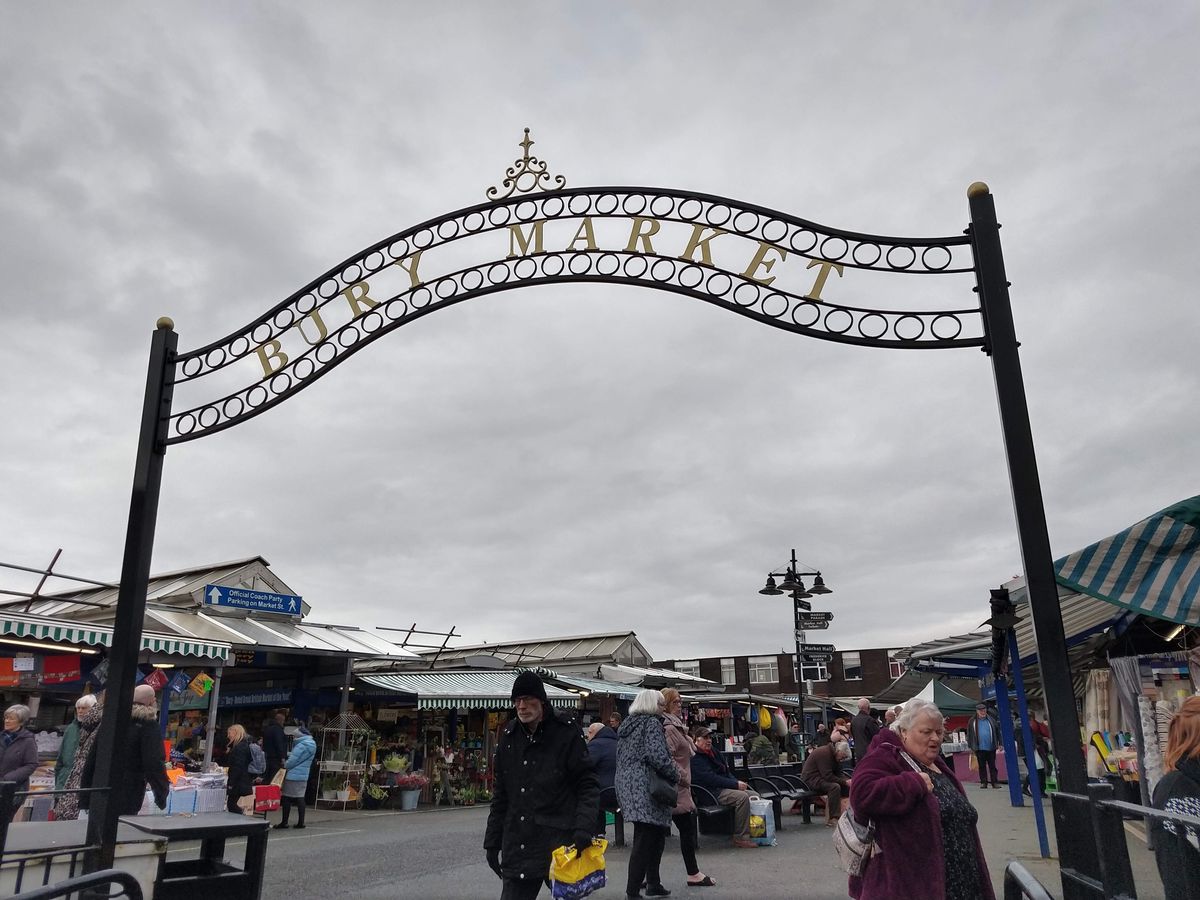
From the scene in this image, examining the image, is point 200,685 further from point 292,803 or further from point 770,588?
point 770,588

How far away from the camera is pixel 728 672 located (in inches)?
2781

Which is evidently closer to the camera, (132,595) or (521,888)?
(521,888)

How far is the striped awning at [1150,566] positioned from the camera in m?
5.40

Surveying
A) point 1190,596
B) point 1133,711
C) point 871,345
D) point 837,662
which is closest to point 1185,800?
point 1190,596

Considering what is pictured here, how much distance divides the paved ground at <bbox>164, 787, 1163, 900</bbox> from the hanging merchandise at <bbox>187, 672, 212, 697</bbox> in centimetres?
327

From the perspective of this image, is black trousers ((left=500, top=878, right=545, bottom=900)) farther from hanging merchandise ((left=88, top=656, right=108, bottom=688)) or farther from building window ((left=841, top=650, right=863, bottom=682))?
building window ((left=841, top=650, right=863, bottom=682))

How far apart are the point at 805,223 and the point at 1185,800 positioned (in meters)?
3.43

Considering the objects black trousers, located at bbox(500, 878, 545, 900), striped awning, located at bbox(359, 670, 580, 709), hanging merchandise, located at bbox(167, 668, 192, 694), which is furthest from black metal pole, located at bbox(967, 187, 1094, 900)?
striped awning, located at bbox(359, 670, 580, 709)

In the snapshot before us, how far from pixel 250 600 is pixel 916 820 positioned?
1587 cm

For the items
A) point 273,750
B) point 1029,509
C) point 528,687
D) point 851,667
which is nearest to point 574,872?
point 528,687

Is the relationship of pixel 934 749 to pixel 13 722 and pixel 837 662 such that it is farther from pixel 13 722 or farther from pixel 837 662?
pixel 837 662

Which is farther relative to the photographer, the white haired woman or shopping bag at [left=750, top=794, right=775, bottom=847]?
shopping bag at [left=750, top=794, right=775, bottom=847]

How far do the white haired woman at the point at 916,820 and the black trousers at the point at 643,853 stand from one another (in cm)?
288

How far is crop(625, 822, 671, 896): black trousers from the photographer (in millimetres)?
6875
